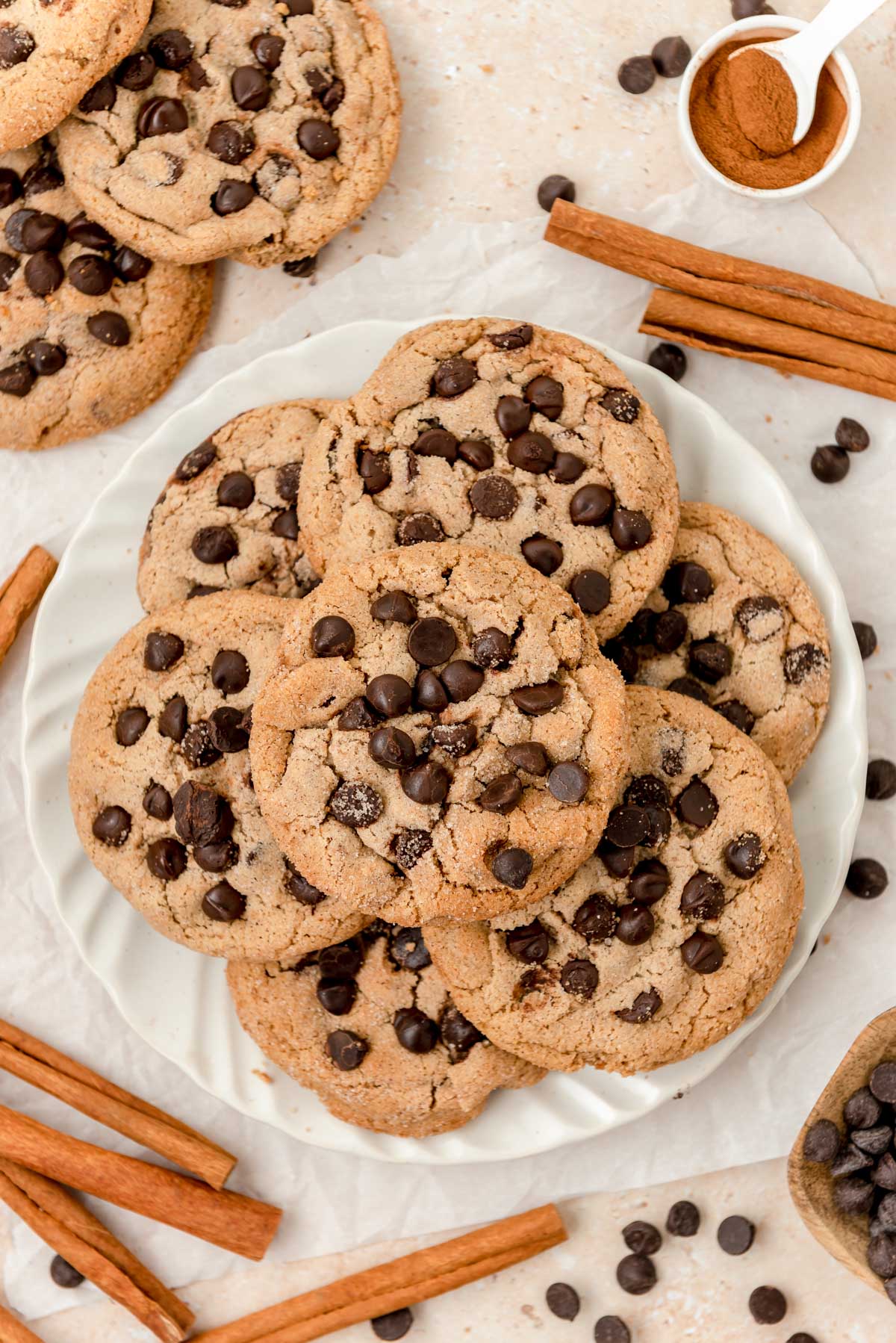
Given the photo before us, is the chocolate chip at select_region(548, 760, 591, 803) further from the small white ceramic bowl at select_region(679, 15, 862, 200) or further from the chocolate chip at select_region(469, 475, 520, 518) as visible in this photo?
the small white ceramic bowl at select_region(679, 15, 862, 200)

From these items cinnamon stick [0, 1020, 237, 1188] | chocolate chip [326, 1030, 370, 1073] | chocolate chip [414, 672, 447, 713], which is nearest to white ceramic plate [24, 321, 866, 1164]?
chocolate chip [326, 1030, 370, 1073]

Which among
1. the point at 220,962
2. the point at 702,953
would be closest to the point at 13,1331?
the point at 220,962

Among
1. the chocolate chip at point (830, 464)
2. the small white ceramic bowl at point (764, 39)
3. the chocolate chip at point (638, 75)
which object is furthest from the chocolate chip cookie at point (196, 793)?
the chocolate chip at point (638, 75)

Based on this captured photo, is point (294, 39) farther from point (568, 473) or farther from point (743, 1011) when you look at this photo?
point (743, 1011)

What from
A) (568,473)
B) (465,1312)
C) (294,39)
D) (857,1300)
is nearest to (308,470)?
(568,473)

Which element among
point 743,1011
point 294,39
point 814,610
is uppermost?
point 294,39

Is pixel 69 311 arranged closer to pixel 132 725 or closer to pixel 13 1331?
pixel 132 725
